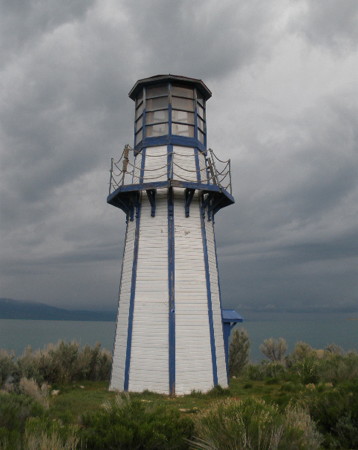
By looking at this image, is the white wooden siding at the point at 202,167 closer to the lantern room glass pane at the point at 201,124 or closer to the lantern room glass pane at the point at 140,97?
the lantern room glass pane at the point at 201,124

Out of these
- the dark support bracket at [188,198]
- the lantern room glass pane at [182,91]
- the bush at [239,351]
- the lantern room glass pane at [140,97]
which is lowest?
the bush at [239,351]

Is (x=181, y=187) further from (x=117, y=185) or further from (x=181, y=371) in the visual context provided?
(x=181, y=371)

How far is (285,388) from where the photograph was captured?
13.2m

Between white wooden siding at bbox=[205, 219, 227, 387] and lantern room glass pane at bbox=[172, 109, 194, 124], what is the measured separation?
444cm

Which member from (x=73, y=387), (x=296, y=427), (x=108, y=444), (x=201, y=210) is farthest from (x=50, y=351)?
(x=296, y=427)

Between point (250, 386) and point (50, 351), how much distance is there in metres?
8.80

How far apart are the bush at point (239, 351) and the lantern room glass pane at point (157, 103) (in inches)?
551

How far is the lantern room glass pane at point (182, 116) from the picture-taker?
51.1ft

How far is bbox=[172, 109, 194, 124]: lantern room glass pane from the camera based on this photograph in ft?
51.1

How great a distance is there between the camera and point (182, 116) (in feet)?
51.6

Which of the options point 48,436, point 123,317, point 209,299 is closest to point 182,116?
point 209,299

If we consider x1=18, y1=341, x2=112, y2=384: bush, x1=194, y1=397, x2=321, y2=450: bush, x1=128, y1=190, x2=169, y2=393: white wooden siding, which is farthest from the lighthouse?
x1=194, y1=397, x2=321, y2=450: bush

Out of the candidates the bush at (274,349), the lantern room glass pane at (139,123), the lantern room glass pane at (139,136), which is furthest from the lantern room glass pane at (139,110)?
the bush at (274,349)

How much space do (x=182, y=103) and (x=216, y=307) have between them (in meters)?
8.55
